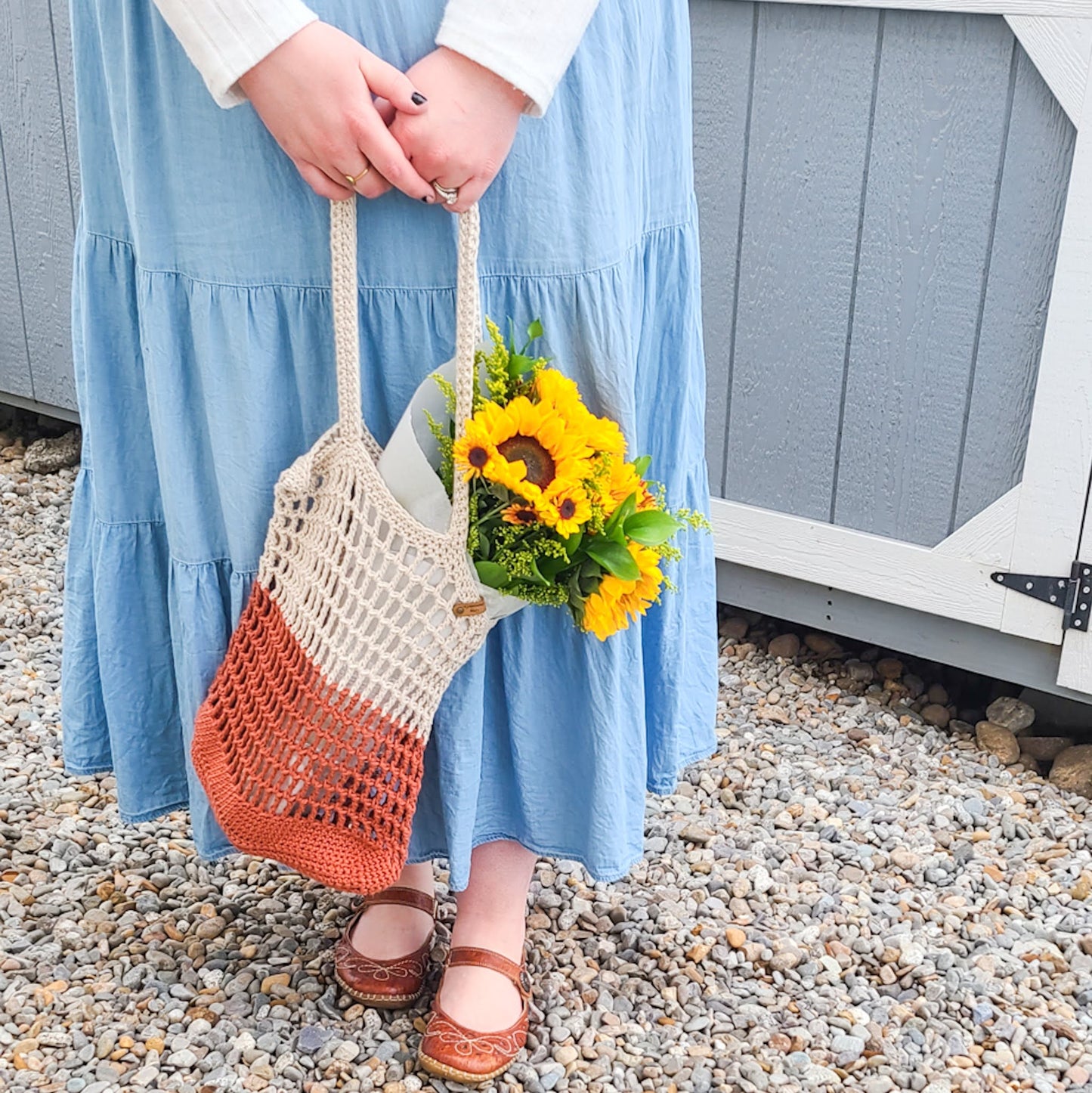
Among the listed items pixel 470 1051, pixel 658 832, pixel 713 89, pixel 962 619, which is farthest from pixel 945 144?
pixel 470 1051

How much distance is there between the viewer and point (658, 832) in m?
1.92

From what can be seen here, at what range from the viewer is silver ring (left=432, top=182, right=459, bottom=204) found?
1.07 metres

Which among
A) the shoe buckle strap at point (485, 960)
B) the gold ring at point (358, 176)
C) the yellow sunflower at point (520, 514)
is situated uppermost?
the gold ring at point (358, 176)

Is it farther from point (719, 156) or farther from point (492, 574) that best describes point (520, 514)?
point (719, 156)

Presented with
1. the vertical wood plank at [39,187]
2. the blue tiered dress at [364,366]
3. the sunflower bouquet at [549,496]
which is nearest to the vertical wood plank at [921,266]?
the blue tiered dress at [364,366]

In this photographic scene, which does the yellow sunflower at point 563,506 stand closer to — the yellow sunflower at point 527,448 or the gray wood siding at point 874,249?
the yellow sunflower at point 527,448

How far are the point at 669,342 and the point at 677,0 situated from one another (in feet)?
1.05

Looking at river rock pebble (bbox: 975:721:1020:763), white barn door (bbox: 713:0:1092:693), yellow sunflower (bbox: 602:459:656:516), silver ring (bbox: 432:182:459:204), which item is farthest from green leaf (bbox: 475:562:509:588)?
river rock pebble (bbox: 975:721:1020:763)

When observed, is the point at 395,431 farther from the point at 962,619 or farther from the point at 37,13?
the point at 37,13

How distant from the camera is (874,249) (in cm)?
202

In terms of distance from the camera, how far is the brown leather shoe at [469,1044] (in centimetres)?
141

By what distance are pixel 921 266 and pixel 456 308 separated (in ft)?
3.56

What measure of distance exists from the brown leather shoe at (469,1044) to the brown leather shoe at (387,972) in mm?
61

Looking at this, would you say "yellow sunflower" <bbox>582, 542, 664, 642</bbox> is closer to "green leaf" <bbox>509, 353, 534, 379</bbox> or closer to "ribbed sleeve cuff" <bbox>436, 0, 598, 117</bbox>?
"green leaf" <bbox>509, 353, 534, 379</bbox>
